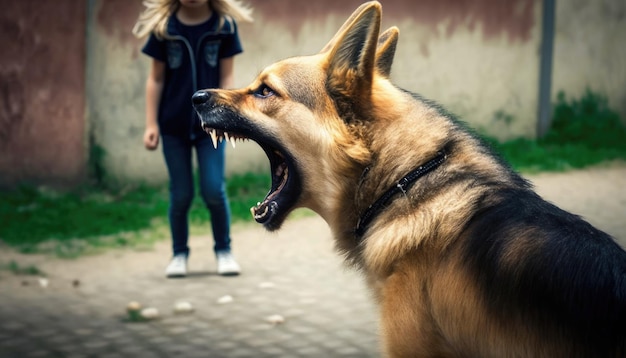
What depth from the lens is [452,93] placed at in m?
11.7

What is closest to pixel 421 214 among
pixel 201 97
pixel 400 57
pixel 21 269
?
pixel 201 97

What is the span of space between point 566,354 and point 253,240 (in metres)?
4.94

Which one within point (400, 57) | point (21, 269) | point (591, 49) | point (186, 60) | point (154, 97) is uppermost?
point (591, 49)

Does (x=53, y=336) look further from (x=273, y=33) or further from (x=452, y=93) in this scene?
(x=452, y=93)

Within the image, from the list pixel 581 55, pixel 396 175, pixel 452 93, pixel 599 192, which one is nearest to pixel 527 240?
pixel 396 175

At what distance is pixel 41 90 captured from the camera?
894 cm

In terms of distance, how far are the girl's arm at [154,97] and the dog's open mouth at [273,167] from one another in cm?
251

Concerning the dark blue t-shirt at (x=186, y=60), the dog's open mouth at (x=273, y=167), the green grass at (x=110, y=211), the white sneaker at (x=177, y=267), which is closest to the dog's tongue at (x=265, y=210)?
the dog's open mouth at (x=273, y=167)

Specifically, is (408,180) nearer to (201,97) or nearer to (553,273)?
(553,273)

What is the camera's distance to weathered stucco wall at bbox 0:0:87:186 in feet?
Answer: 28.9

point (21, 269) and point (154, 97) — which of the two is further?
point (21, 269)

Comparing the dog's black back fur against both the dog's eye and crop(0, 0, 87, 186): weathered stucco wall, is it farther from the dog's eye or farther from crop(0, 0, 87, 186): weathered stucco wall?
crop(0, 0, 87, 186): weathered stucco wall

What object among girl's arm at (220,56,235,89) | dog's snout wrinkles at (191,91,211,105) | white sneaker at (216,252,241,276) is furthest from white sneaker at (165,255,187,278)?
dog's snout wrinkles at (191,91,211,105)

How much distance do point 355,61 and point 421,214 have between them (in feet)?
2.19
